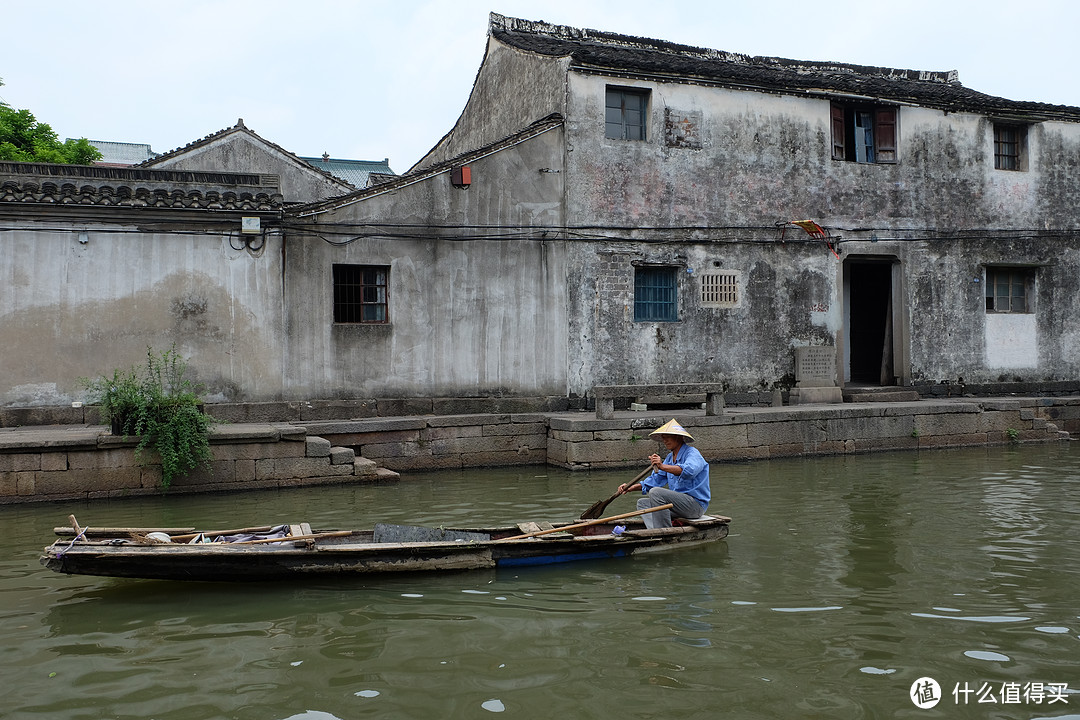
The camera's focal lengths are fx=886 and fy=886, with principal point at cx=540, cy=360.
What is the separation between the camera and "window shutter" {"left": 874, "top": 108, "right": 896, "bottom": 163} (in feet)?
56.1

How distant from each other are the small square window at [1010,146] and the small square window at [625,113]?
25.6ft

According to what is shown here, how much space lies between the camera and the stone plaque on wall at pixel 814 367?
53.8 ft

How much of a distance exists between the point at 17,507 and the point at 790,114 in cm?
1386

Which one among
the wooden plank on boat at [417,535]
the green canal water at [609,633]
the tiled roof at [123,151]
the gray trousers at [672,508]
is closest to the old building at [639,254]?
the green canal water at [609,633]

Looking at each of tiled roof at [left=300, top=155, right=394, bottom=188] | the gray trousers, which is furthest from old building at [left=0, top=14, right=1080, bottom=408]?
tiled roof at [left=300, top=155, right=394, bottom=188]

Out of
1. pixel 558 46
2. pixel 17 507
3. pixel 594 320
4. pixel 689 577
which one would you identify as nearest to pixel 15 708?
pixel 689 577

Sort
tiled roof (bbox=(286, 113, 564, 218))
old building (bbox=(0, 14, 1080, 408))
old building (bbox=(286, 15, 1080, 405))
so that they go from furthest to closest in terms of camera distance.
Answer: old building (bbox=(286, 15, 1080, 405)) → tiled roof (bbox=(286, 113, 564, 218)) → old building (bbox=(0, 14, 1080, 408))

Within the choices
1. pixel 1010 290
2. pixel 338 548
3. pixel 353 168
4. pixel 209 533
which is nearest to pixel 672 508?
pixel 338 548

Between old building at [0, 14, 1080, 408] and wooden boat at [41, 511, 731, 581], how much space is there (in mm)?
6348

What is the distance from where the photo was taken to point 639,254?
15.4m

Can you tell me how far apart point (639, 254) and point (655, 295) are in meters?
0.81

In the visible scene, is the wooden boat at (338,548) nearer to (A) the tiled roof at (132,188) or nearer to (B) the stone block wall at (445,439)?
(B) the stone block wall at (445,439)

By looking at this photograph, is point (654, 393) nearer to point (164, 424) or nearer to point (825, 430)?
point (825, 430)

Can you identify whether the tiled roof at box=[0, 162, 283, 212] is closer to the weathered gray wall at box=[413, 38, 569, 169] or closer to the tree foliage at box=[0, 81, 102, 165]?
the weathered gray wall at box=[413, 38, 569, 169]
